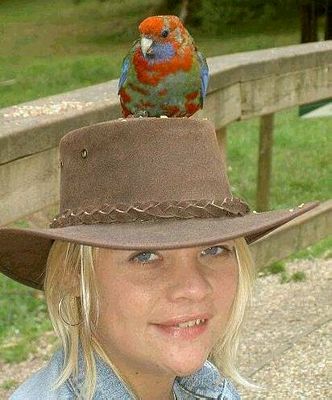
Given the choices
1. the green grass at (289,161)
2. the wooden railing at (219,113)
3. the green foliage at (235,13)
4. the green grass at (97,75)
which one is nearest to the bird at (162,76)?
the wooden railing at (219,113)

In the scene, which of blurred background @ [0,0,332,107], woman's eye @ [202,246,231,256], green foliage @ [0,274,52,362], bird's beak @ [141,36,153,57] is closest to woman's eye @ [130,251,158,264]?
woman's eye @ [202,246,231,256]

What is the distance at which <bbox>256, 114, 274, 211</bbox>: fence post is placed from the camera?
472cm

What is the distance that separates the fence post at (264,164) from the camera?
4.72m

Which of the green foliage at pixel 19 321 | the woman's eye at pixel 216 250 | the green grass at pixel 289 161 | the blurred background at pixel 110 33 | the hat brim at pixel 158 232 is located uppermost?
the hat brim at pixel 158 232

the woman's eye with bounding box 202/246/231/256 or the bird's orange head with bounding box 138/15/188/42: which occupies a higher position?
the bird's orange head with bounding box 138/15/188/42

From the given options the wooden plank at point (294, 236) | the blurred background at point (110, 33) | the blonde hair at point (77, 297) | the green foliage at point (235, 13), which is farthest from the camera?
the green foliage at point (235, 13)

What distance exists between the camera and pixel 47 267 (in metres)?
1.85

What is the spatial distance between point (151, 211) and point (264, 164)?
320cm

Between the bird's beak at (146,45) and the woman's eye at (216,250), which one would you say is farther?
the bird's beak at (146,45)

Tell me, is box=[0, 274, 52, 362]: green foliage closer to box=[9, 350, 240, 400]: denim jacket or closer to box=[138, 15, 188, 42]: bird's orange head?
box=[138, 15, 188, 42]: bird's orange head

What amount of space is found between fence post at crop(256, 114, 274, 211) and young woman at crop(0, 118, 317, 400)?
9.45 feet

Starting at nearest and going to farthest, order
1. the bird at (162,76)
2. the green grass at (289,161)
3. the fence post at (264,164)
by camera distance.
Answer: the bird at (162,76) < the fence post at (264,164) < the green grass at (289,161)

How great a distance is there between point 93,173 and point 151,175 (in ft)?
0.38

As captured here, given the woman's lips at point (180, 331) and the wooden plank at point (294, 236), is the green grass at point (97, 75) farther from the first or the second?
the woman's lips at point (180, 331)
